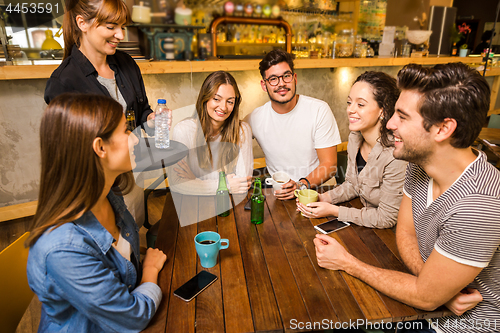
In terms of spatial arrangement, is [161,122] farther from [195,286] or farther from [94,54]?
[195,286]

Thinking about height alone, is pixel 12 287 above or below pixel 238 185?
below

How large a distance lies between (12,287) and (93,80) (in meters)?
1.03

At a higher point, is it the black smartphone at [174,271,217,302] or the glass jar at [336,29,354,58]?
the glass jar at [336,29,354,58]

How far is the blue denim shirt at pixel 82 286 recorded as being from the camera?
83 centimetres

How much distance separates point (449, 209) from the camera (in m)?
0.96

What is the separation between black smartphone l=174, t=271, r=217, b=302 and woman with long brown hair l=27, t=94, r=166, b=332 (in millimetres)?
84

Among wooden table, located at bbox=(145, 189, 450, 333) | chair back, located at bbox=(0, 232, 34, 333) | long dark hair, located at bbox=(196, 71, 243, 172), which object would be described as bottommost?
chair back, located at bbox=(0, 232, 34, 333)

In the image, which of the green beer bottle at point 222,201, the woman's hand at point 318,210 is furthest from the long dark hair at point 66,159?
the woman's hand at point 318,210

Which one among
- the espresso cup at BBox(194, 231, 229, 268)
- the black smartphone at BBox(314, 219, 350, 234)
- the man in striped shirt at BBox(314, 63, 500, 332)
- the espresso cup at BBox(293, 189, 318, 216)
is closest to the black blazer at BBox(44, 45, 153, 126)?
the espresso cup at BBox(194, 231, 229, 268)

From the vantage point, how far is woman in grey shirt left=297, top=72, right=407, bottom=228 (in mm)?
1414

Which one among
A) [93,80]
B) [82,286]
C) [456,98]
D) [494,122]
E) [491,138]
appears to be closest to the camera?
[82,286]

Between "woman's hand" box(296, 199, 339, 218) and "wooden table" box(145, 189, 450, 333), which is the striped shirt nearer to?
"wooden table" box(145, 189, 450, 333)

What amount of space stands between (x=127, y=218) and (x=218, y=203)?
0.44m

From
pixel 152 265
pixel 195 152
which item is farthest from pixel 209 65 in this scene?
pixel 152 265
